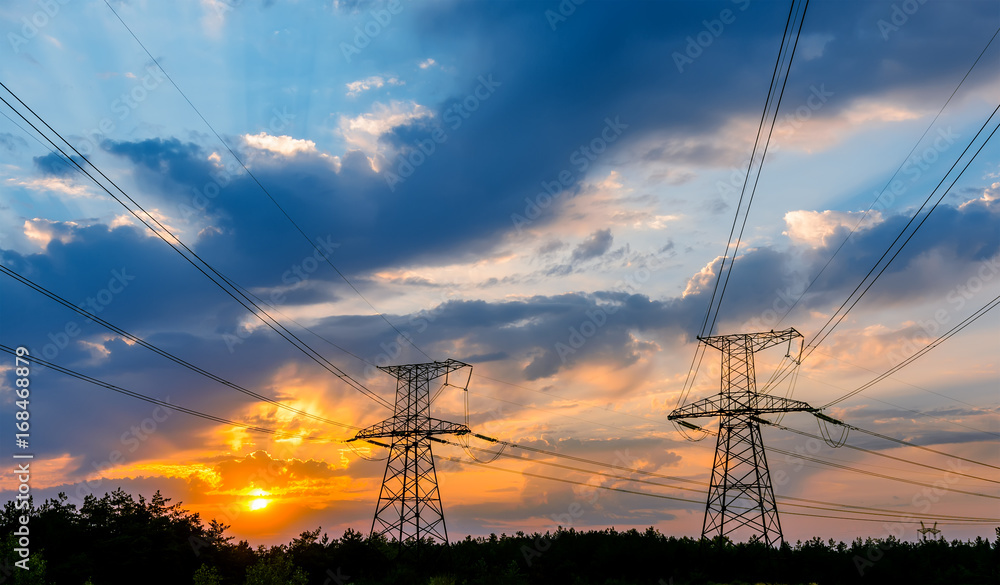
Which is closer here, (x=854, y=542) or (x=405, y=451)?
(x=405, y=451)

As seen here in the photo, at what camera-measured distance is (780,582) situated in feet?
231

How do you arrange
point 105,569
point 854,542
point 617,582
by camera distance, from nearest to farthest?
point 105,569, point 617,582, point 854,542

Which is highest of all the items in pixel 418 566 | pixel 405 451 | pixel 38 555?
pixel 405 451

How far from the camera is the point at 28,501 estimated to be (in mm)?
69812

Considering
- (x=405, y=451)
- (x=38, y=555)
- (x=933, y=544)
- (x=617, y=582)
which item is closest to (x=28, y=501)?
(x=38, y=555)

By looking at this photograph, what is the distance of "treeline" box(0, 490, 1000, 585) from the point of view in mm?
64625

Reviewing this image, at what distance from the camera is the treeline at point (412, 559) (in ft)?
212

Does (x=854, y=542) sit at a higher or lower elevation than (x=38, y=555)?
lower

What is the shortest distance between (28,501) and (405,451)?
1526 inches

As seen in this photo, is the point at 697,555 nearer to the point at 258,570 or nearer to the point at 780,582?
the point at 780,582

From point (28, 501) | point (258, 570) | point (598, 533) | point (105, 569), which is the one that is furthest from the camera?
point (598, 533)

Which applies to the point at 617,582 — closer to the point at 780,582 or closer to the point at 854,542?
the point at 780,582

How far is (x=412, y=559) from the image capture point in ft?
247

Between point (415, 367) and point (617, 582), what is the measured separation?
111 ft
